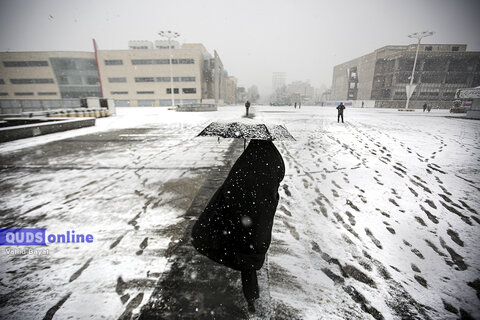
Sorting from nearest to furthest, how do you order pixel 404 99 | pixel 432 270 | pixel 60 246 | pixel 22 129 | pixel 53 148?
pixel 432 270, pixel 60 246, pixel 53 148, pixel 22 129, pixel 404 99

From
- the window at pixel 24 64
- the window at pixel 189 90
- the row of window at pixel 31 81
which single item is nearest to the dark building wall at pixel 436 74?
the window at pixel 189 90

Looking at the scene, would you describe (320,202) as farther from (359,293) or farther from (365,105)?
(365,105)

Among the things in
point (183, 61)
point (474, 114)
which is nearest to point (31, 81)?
point (183, 61)

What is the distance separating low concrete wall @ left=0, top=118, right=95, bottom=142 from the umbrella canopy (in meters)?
11.0

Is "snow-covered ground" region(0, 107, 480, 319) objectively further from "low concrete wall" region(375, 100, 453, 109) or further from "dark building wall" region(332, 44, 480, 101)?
"dark building wall" region(332, 44, 480, 101)

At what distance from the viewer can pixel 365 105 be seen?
56.1 metres

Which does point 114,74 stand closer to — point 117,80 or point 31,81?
point 117,80

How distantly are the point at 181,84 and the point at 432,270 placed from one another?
54745 millimetres

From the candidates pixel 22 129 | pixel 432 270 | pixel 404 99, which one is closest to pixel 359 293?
pixel 432 270

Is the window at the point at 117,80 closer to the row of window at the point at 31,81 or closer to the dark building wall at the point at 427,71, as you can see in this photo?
the row of window at the point at 31,81

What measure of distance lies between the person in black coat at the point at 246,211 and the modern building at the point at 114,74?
4979 centimetres

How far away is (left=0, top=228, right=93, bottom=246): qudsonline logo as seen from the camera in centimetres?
265

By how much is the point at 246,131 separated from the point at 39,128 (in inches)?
498

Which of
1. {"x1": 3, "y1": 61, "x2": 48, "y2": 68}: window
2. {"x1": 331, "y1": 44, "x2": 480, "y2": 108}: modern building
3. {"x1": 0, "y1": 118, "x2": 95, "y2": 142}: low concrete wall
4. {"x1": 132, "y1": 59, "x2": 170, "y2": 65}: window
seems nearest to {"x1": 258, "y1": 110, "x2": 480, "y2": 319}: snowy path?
{"x1": 0, "y1": 118, "x2": 95, "y2": 142}: low concrete wall
